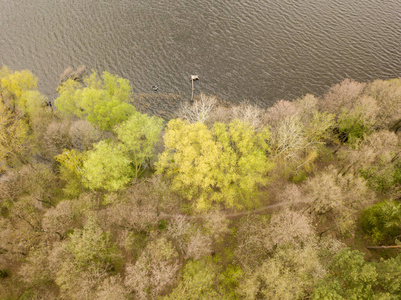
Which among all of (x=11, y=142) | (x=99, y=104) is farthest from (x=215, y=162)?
(x=11, y=142)

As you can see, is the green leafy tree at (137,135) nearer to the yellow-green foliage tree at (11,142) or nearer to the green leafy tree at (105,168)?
the green leafy tree at (105,168)

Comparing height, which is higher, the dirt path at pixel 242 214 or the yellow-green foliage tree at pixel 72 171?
the yellow-green foliage tree at pixel 72 171

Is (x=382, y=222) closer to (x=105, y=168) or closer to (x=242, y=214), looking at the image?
(x=242, y=214)

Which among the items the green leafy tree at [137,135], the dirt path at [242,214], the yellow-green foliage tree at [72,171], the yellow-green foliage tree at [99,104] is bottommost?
the dirt path at [242,214]

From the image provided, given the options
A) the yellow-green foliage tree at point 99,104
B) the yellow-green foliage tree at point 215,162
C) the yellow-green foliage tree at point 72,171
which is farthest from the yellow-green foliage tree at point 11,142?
the yellow-green foliage tree at point 215,162

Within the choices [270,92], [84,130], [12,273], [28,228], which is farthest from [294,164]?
[12,273]

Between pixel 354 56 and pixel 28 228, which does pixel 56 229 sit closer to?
pixel 28 228

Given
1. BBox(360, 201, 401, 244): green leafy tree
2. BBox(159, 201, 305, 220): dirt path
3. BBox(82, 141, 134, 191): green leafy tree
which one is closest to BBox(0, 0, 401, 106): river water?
BBox(82, 141, 134, 191): green leafy tree
